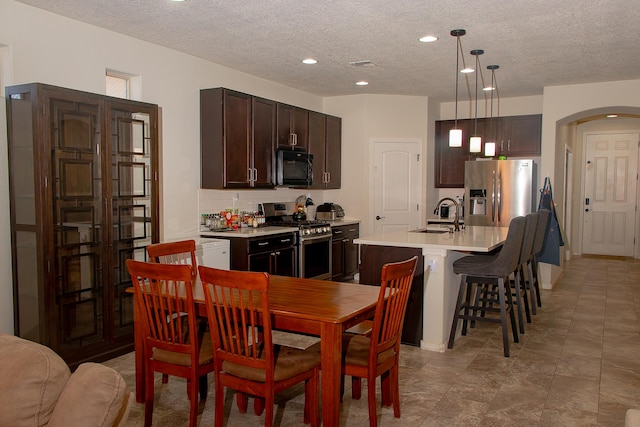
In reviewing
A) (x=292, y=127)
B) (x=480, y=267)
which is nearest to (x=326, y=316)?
(x=480, y=267)

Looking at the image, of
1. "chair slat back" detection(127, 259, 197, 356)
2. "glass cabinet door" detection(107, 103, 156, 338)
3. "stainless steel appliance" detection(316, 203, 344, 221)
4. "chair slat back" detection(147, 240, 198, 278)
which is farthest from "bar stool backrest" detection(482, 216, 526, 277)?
"stainless steel appliance" detection(316, 203, 344, 221)

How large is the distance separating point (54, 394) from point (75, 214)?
8.32ft

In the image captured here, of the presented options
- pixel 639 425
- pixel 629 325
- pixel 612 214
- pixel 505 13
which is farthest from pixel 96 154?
pixel 612 214

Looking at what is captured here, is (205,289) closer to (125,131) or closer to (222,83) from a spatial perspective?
(125,131)

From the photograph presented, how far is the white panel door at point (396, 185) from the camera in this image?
297 inches

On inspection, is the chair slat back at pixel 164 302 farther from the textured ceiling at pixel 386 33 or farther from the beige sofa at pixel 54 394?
the textured ceiling at pixel 386 33

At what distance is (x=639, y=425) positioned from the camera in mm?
1740

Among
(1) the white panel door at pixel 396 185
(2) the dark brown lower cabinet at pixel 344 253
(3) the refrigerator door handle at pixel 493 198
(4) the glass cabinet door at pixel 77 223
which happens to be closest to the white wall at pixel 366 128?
(1) the white panel door at pixel 396 185

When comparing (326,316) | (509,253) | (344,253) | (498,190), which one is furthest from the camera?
(498,190)

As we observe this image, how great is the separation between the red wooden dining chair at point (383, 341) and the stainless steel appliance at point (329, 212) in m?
4.35

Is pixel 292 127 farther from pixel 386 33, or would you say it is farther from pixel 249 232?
pixel 386 33

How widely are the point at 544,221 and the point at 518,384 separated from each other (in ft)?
7.71

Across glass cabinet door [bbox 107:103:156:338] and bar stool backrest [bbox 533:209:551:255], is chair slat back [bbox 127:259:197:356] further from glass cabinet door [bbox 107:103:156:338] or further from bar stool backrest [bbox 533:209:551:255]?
bar stool backrest [bbox 533:209:551:255]

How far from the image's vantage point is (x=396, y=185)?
25.0 feet
